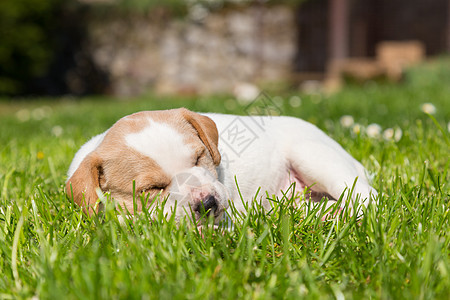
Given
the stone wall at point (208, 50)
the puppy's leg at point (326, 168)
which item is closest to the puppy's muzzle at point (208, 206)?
the puppy's leg at point (326, 168)

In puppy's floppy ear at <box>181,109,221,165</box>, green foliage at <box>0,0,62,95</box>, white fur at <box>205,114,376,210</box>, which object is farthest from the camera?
green foliage at <box>0,0,62,95</box>

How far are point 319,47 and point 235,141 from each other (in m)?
14.4

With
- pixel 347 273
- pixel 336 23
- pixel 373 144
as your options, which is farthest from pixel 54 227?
pixel 336 23

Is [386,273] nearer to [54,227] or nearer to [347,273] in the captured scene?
[347,273]

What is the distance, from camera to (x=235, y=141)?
3213 mm

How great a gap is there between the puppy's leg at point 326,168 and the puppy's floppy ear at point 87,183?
1.32m

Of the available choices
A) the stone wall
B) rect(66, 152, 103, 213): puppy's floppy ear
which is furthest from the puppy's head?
the stone wall

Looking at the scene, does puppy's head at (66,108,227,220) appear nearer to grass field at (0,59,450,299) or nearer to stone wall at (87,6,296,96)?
grass field at (0,59,450,299)

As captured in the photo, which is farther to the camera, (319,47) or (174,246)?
(319,47)

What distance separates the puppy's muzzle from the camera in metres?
2.43

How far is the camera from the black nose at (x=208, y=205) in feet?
7.98

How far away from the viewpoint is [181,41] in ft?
56.7

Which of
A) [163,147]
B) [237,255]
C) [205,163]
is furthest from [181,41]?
[237,255]

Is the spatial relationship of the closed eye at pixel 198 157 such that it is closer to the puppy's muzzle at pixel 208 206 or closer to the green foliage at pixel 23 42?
the puppy's muzzle at pixel 208 206
